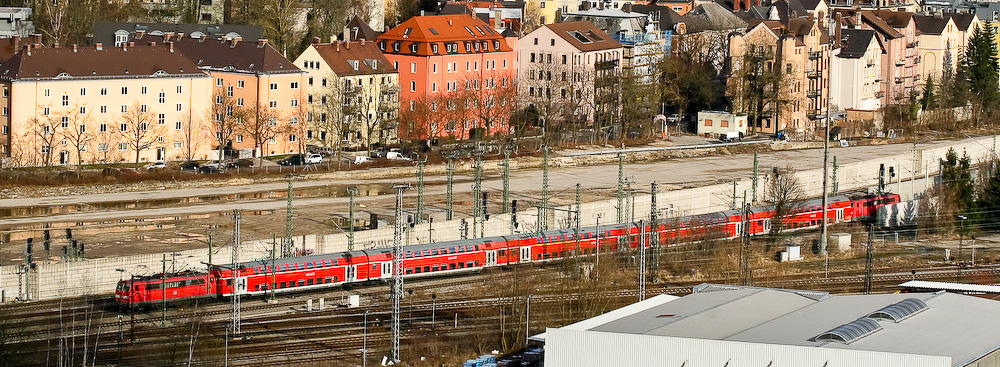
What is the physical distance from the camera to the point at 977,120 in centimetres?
10862

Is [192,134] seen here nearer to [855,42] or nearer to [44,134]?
[44,134]

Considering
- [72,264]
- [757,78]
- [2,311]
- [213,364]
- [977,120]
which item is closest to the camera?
[213,364]

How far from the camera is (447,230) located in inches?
2564

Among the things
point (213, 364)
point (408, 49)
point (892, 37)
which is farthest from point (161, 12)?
point (213, 364)

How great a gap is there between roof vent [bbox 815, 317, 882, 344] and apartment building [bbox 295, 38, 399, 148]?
45452mm

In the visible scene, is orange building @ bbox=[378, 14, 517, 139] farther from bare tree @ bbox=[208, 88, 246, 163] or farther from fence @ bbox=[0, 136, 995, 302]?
fence @ bbox=[0, 136, 995, 302]

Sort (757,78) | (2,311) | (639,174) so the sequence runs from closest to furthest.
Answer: (2,311) → (639,174) → (757,78)

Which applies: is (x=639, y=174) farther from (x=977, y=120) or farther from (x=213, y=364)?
(x=213, y=364)

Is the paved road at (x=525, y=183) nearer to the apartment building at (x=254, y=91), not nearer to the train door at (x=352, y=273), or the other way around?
the apartment building at (x=254, y=91)

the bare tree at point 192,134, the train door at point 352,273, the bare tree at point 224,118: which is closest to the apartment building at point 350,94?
the bare tree at point 224,118

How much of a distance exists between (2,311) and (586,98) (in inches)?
2066

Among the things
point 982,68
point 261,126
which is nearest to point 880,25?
point 982,68

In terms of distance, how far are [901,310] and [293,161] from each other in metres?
44.4

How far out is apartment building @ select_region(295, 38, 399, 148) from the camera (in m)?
86.2
